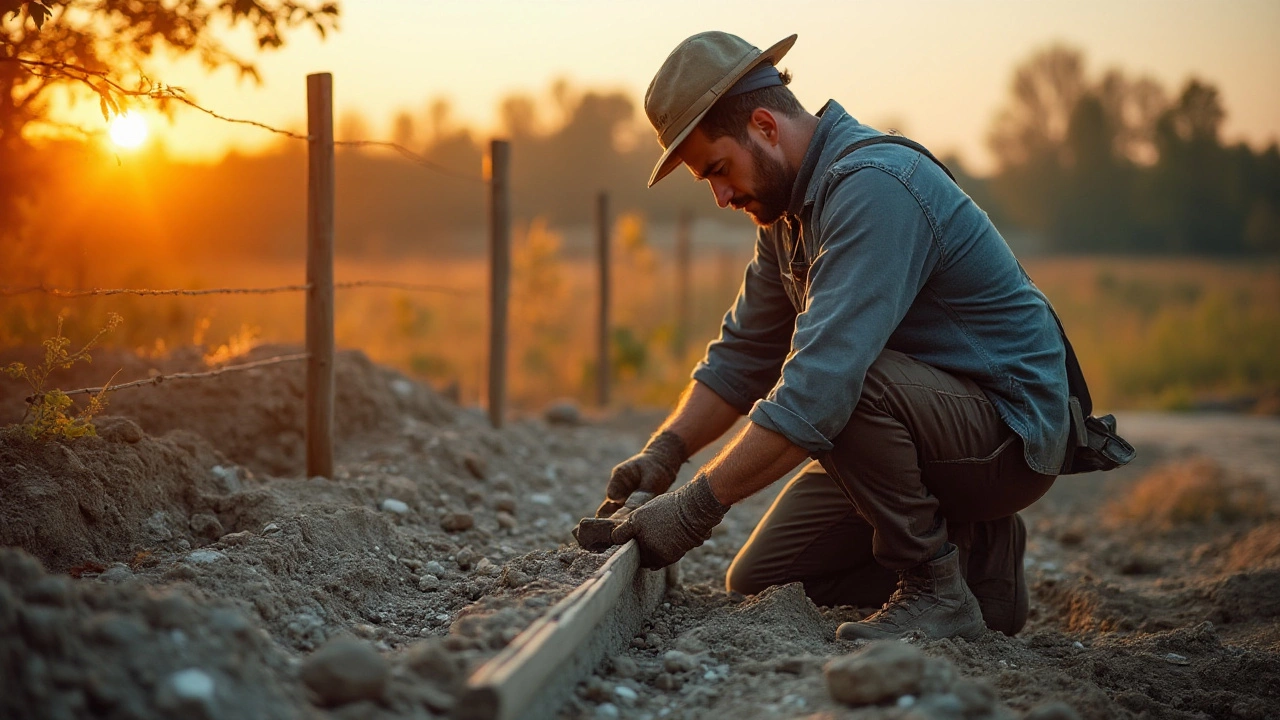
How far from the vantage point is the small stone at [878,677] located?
2035 millimetres

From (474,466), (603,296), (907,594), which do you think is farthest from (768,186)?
(603,296)

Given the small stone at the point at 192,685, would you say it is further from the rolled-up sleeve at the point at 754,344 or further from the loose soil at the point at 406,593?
the rolled-up sleeve at the point at 754,344

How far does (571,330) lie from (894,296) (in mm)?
11376

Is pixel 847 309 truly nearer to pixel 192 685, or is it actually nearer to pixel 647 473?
pixel 647 473

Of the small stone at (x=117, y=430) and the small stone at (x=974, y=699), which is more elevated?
the small stone at (x=117, y=430)

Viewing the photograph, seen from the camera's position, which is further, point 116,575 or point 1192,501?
point 1192,501

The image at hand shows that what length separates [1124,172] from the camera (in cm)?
3750

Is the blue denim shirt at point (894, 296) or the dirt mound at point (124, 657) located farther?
the blue denim shirt at point (894, 296)

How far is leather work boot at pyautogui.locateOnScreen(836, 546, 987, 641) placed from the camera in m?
2.89

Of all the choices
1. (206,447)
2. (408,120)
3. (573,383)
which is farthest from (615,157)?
(206,447)

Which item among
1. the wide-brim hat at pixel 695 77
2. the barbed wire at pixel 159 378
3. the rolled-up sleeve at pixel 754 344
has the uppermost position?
the wide-brim hat at pixel 695 77

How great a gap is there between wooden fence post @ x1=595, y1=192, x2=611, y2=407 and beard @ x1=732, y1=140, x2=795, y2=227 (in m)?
5.00

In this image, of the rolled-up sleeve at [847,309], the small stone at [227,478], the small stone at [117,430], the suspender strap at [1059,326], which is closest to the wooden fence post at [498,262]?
the small stone at [227,478]

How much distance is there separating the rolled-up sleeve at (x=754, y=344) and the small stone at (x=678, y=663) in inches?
42.2
